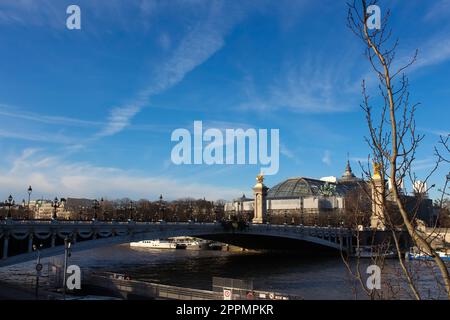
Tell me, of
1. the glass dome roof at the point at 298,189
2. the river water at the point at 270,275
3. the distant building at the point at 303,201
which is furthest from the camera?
the glass dome roof at the point at 298,189

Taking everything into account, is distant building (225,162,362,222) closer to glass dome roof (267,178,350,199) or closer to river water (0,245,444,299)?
glass dome roof (267,178,350,199)

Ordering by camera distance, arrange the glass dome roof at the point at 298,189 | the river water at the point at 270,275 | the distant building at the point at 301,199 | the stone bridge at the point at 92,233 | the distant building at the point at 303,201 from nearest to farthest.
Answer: the stone bridge at the point at 92,233, the river water at the point at 270,275, the distant building at the point at 303,201, the distant building at the point at 301,199, the glass dome roof at the point at 298,189

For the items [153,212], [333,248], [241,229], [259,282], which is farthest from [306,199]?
[259,282]

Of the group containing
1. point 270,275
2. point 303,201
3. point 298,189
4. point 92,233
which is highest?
point 298,189

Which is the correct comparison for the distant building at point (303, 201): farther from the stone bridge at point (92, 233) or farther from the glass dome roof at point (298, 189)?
the stone bridge at point (92, 233)

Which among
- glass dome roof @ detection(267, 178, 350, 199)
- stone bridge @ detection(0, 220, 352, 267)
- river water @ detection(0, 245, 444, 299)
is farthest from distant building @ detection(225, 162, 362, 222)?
river water @ detection(0, 245, 444, 299)

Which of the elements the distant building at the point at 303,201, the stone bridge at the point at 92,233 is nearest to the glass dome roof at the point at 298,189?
the distant building at the point at 303,201

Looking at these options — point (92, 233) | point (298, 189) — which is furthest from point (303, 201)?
point (92, 233)

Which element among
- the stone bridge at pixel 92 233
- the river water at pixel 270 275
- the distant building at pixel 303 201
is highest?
the distant building at pixel 303 201

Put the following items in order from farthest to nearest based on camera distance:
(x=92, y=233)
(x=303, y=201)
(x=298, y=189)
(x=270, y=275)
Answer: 1. (x=298, y=189)
2. (x=303, y=201)
3. (x=270, y=275)
4. (x=92, y=233)

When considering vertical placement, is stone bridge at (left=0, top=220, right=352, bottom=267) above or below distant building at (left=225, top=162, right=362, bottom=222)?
below

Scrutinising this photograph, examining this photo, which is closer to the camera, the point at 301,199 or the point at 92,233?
the point at 92,233

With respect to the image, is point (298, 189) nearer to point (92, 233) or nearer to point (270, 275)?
point (270, 275)
